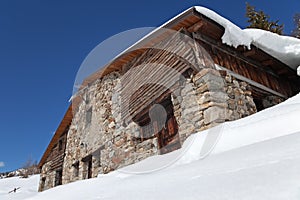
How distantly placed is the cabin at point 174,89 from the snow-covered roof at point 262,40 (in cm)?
11

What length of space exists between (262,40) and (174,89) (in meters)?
2.49

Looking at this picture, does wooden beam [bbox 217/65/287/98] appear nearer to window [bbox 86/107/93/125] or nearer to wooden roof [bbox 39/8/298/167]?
wooden roof [bbox 39/8/298/167]

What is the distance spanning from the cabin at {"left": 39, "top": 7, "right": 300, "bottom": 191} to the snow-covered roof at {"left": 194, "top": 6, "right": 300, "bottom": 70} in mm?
111

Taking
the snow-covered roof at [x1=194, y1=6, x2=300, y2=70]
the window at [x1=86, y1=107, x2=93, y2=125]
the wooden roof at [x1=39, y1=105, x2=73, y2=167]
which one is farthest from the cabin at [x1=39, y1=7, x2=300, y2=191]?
the wooden roof at [x1=39, y1=105, x2=73, y2=167]

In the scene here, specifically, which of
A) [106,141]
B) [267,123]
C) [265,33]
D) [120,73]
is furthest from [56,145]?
[267,123]

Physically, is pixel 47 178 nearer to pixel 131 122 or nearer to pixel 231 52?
pixel 131 122

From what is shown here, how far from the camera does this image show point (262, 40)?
513 centimetres

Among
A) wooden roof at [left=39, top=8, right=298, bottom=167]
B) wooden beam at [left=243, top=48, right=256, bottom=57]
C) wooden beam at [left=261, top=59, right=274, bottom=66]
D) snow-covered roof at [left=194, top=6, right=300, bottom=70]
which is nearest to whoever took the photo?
wooden roof at [left=39, top=8, right=298, bottom=167]

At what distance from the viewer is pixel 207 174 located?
1204 mm

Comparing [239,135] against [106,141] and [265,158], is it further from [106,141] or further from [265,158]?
[106,141]

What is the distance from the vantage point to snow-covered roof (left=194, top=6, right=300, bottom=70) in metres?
4.43

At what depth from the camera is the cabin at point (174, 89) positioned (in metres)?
4.14

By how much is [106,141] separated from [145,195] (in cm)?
596

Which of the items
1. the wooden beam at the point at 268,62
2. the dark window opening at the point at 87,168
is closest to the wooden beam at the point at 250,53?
the wooden beam at the point at 268,62
